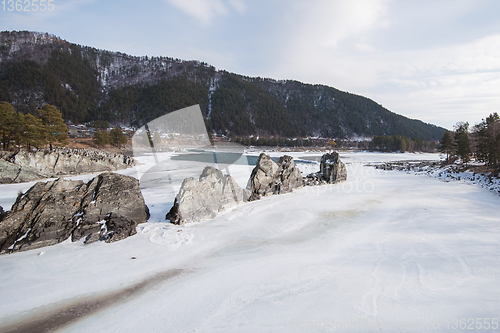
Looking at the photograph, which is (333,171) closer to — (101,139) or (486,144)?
(486,144)

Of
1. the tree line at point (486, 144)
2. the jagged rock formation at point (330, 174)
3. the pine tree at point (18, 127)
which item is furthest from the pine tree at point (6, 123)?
the tree line at point (486, 144)

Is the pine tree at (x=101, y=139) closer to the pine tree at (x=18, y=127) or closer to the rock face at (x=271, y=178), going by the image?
the pine tree at (x=18, y=127)

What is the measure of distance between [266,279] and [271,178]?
8659 mm

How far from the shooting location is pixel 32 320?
11.8ft

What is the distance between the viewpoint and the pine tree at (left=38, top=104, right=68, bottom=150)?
25062 millimetres

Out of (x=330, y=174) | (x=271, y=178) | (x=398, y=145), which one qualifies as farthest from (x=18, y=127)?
(x=398, y=145)

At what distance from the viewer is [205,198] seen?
906 centimetres

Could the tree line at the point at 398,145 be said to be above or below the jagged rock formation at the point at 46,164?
above

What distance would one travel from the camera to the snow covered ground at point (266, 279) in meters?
3.68

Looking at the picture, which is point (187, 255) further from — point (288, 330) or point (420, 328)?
point (420, 328)

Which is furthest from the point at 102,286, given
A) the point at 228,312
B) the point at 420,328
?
the point at 420,328

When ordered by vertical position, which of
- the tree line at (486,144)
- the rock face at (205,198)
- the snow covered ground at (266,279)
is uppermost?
the tree line at (486,144)

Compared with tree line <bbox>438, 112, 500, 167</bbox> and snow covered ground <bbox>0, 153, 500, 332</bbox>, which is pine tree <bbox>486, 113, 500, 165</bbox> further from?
snow covered ground <bbox>0, 153, 500, 332</bbox>

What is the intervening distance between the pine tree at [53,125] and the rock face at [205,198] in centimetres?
2567
